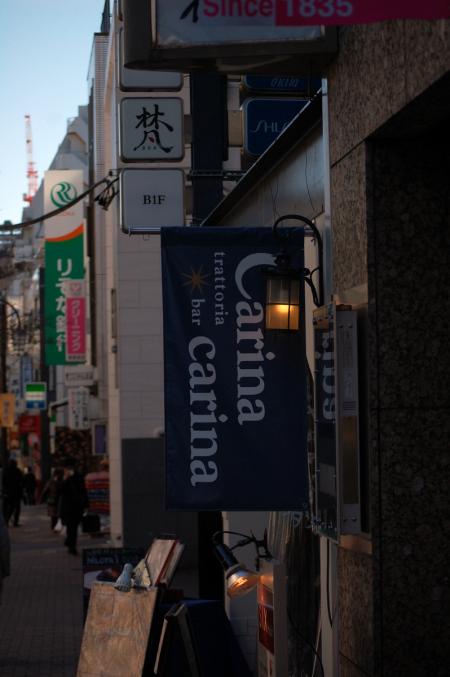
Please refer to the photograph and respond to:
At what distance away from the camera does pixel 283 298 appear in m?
7.47

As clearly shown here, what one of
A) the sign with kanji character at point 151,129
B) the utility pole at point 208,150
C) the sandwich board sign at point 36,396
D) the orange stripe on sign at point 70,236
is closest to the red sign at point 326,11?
the utility pole at point 208,150

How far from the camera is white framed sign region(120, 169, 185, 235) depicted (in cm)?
1281

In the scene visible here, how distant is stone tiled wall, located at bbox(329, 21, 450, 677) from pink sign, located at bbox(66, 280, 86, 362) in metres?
31.4

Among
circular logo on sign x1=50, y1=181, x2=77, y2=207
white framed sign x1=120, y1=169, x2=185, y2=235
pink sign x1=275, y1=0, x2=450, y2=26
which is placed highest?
circular logo on sign x1=50, y1=181, x2=77, y2=207

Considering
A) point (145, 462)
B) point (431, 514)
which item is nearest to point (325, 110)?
point (431, 514)

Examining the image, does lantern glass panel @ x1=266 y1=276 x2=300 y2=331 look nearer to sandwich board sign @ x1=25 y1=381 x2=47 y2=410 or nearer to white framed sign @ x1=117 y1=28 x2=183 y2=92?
white framed sign @ x1=117 y1=28 x2=183 y2=92

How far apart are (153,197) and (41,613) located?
6.80 meters

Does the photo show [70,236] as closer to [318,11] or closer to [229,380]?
[229,380]

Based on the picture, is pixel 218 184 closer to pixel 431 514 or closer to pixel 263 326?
pixel 263 326

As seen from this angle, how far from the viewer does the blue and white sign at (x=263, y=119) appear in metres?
11.3

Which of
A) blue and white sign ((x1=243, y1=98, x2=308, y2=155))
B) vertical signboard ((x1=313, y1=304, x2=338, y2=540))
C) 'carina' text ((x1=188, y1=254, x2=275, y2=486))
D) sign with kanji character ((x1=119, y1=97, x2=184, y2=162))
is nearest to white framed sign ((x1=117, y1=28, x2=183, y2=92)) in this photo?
sign with kanji character ((x1=119, y1=97, x2=184, y2=162))

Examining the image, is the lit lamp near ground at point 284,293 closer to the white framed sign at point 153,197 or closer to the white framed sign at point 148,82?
the white framed sign at point 153,197

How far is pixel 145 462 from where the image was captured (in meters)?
22.8

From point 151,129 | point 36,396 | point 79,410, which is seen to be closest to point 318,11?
point 151,129
